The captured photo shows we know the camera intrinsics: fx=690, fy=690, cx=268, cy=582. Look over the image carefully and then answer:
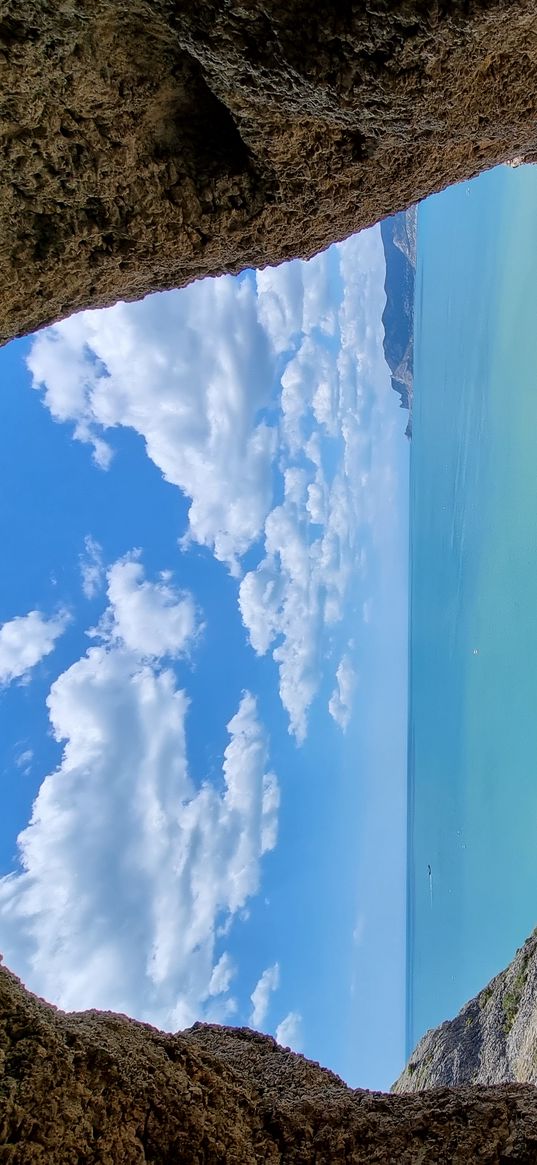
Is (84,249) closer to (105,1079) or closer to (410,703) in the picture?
(105,1079)

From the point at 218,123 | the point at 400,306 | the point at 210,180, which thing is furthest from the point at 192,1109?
the point at 400,306

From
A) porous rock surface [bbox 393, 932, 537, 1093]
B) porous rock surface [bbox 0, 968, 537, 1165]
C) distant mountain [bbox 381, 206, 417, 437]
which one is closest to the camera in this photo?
porous rock surface [bbox 0, 968, 537, 1165]

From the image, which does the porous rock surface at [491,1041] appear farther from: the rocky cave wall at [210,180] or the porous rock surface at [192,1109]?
the rocky cave wall at [210,180]

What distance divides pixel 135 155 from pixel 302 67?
2.62 feet

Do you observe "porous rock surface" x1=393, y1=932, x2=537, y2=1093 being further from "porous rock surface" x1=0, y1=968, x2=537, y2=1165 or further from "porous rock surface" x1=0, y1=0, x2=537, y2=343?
"porous rock surface" x1=0, y1=0, x2=537, y2=343

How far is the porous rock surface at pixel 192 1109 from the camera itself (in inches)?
92.5

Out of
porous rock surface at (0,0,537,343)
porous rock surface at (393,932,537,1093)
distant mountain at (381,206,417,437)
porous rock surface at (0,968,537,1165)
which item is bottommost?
porous rock surface at (0,968,537,1165)

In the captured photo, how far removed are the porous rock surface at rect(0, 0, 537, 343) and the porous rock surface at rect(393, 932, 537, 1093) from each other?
6.54 meters

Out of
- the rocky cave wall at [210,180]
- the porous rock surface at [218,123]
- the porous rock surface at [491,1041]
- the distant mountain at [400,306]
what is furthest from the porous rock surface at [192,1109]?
the distant mountain at [400,306]

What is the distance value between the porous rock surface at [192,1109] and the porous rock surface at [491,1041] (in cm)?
332

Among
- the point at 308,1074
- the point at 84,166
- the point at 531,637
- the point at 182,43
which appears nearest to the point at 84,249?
the point at 84,166

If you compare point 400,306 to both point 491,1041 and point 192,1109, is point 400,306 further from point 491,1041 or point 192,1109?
point 192,1109

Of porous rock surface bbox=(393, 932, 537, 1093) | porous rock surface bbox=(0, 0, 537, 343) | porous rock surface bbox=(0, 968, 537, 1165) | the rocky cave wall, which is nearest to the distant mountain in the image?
porous rock surface bbox=(393, 932, 537, 1093)

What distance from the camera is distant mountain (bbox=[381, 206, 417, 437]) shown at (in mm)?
59844
